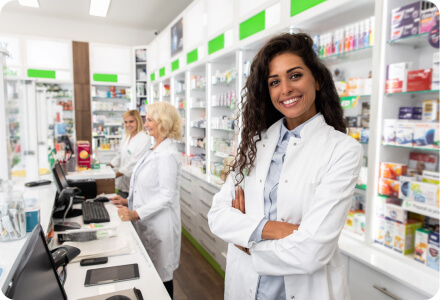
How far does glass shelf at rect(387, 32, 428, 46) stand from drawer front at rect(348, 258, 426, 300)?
1378mm

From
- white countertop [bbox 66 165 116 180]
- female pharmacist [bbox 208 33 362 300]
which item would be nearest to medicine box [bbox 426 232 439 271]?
female pharmacist [bbox 208 33 362 300]

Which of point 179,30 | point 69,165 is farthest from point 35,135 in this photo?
point 179,30

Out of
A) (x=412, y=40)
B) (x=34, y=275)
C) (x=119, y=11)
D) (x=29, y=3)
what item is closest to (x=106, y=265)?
(x=34, y=275)

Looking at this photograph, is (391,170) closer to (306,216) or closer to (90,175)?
(306,216)

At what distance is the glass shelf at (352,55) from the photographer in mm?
2387

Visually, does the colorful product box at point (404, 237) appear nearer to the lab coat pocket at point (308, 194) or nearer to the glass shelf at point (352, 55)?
the lab coat pocket at point (308, 194)

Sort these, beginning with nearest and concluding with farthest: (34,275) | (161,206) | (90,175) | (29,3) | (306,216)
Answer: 1. (34,275)
2. (306,216)
3. (161,206)
4. (90,175)
5. (29,3)

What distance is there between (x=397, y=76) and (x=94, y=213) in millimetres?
2351

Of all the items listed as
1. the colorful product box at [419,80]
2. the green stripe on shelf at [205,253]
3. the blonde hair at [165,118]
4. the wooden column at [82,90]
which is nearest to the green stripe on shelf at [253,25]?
the blonde hair at [165,118]

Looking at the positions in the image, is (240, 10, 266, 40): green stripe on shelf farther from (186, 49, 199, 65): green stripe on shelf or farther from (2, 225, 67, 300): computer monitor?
(2, 225, 67, 300): computer monitor

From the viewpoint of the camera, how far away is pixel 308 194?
1.23 m

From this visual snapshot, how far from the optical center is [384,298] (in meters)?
1.73

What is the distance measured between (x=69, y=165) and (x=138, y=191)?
5.73 feet

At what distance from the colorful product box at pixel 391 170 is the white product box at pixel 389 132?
141 millimetres
